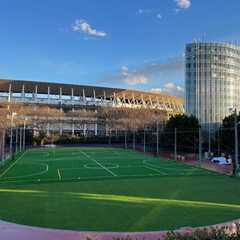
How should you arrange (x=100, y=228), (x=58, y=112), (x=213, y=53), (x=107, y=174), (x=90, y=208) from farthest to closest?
(x=213, y=53) → (x=58, y=112) → (x=107, y=174) → (x=90, y=208) → (x=100, y=228)

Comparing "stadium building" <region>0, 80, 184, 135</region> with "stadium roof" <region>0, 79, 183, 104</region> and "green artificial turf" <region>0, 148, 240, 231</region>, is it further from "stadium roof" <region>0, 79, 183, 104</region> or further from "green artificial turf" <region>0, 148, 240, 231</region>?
"green artificial turf" <region>0, 148, 240, 231</region>

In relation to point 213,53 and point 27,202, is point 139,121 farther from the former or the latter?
point 27,202

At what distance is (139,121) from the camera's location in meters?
83.5

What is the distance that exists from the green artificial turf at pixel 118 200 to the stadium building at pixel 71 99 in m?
65.8

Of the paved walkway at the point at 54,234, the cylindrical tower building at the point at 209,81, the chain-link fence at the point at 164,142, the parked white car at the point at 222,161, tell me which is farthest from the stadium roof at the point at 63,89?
the paved walkway at the point at 54,234

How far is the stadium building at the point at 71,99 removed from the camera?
3853 inches

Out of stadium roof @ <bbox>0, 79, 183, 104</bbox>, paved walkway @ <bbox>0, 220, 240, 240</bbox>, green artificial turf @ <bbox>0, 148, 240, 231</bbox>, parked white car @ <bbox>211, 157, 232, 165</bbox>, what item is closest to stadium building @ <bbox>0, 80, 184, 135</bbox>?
stadium roof @ <bbox>0, 79, 183, 104</bbox>

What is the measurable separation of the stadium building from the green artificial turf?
65.8 metres

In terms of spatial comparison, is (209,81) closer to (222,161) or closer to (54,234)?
(222,161)

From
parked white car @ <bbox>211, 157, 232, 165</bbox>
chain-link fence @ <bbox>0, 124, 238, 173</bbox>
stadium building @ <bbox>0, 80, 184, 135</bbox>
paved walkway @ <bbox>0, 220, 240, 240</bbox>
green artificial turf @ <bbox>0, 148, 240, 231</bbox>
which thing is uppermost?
stadium building @ <bbox>0, 80, 184, 135</bbox>

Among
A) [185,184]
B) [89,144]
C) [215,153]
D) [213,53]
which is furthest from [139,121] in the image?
[185,184]

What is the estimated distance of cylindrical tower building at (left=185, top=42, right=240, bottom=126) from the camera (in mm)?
99750

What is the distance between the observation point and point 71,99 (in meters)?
110

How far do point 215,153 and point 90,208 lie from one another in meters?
32.8
